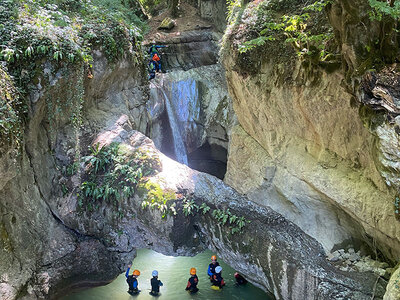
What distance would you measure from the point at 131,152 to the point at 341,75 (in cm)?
579

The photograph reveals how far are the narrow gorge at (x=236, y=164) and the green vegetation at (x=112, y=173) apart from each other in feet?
0.13

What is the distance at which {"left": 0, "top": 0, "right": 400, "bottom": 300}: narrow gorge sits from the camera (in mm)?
6457

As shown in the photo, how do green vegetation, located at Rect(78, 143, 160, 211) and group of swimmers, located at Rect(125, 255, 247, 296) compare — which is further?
group of swimmers, located at Rect(125, 255, 247, 296)

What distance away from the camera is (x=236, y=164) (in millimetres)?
10938

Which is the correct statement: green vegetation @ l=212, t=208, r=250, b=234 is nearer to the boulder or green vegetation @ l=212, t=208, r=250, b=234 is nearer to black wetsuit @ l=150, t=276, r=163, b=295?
black wetsuit @ l=150, t=276, r=163, b=295

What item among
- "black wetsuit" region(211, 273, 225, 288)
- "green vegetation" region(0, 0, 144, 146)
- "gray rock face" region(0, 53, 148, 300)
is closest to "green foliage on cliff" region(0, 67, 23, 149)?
"green vegetation" region(0, 0, 144, 146)

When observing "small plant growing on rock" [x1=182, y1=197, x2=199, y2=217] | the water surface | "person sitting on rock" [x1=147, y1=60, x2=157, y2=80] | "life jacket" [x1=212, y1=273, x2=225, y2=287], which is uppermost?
"person sitting on rock" [x1=147, y1=60, x2=157, y2=80]

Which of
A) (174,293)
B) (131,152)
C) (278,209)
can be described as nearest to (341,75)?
(278,209)

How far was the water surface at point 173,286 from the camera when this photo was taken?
977 centimetres

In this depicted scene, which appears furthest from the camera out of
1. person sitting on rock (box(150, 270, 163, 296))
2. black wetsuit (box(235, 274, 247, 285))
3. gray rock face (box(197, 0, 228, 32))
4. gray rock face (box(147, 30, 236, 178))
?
gray rock face (box(197, 0, 228, 32))

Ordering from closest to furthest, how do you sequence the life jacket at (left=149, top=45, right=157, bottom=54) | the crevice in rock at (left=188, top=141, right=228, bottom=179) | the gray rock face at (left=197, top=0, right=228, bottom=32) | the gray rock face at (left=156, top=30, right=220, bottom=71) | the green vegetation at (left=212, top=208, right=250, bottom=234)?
the green vegetation at (left=212, top=208, right=250, bottom=234), the crevice in rock at (left=188, top=141, right=228, bottom=179), the life jacket at (left=149, top=45, right=157, bottom=54), the gray rock face at (left=156, top=30, right=220, bottom=71), the gray rock face at (left=197, top=0, right=228, bottom=32)

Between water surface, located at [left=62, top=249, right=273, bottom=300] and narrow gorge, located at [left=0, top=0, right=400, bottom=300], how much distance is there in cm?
37

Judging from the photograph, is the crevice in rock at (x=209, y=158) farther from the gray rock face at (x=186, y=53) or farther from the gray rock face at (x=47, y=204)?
the gray rock face at (x=47, y=204)

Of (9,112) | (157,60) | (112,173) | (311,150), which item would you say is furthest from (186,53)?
(9,112)
